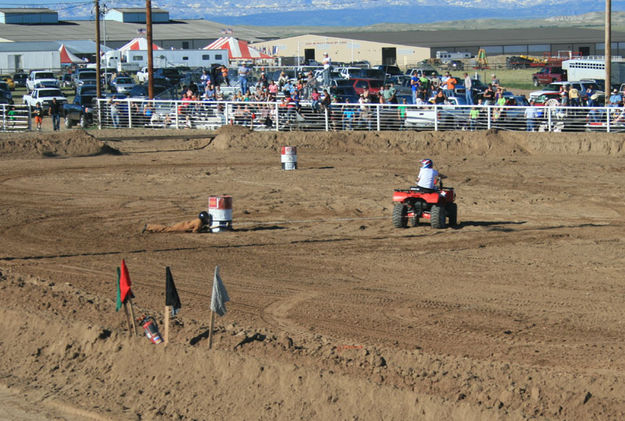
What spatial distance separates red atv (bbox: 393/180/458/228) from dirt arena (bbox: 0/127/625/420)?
0.23 metres

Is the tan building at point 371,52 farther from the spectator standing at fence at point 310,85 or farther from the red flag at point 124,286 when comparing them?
the red flag at point 124,286

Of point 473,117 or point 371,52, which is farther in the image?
point 371,52

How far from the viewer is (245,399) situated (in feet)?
26.7

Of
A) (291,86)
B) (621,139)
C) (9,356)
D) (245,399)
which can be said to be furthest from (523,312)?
(291,86)

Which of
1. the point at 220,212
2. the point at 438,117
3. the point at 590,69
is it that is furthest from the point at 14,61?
the point at 220,212

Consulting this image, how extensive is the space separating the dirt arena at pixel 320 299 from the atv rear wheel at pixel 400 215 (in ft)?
0.71

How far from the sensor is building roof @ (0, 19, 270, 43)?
383 ft

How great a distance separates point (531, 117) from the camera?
29953 millimetres

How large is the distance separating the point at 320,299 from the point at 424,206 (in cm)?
525

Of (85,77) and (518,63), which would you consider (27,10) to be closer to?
(85,77)

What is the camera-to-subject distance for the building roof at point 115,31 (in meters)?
117

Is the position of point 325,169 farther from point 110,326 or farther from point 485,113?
point 110,326

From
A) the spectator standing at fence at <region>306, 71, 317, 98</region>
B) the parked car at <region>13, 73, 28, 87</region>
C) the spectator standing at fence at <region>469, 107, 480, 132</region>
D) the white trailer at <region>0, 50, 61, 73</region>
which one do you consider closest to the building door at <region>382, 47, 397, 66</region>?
the white trailer at <region>0, 50, 61, 73</region>

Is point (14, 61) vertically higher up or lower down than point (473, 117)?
higher up
